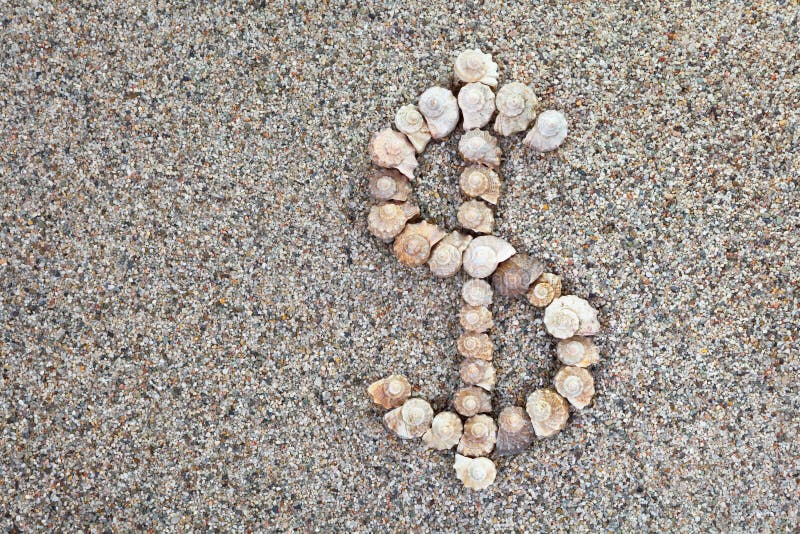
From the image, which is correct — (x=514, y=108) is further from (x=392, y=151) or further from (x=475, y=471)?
(x=475, y=471)

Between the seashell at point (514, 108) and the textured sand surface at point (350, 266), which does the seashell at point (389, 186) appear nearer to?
the textured sand surface at point (350, 266)

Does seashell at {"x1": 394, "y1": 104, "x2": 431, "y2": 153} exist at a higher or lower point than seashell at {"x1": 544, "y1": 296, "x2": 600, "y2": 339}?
higher

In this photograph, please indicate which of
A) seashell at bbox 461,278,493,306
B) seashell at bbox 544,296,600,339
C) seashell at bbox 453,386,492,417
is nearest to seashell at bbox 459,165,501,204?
seashell at bbox 461,278,493,306

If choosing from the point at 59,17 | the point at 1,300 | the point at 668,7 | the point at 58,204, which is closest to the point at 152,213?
the point at 58,204

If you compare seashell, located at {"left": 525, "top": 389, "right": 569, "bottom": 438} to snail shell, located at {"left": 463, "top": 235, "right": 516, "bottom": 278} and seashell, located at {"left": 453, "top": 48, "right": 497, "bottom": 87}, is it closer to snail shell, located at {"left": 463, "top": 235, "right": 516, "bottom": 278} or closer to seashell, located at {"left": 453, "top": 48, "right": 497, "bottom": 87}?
snail shell, located at {"left": 463, "top": 235, "right": 516, "bottom": 278}

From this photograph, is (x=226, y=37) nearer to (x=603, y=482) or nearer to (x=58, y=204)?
(x=58, y=204)

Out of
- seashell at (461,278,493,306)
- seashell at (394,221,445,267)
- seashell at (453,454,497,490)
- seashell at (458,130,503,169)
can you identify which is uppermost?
seashell at (458,130,503,169)
